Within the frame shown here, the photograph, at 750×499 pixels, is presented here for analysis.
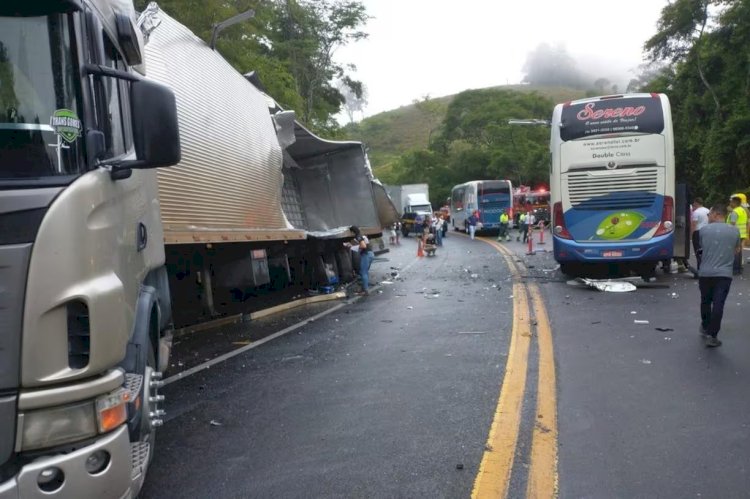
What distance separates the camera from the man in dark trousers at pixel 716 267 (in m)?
7.27

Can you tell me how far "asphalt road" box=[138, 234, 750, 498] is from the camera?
3982 mm

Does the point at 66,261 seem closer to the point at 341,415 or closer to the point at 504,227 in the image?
the point at 341,415

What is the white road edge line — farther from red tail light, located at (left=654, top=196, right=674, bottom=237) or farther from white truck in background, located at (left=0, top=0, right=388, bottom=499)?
red tail light, located at (left=654, top=196, right=674, bottom=237)

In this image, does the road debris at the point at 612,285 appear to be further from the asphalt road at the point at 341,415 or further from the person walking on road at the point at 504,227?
the person walking on road at the point at 504,227

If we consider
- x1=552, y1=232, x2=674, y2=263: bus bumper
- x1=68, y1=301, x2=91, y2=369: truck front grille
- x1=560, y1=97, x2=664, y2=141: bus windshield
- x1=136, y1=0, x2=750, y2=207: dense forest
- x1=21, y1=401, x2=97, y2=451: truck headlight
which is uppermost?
x1=136, y1=0, x2=750, y2=207: dense forest

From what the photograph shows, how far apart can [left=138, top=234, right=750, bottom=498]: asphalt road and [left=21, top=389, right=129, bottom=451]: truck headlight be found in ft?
4.12

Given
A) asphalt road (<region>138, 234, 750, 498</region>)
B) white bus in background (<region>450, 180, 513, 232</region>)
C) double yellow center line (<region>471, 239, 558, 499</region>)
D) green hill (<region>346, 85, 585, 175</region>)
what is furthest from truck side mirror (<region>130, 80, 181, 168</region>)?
green hill (<region>346, 85, 585, 175</region>)

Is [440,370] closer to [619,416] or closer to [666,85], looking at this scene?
[619,416]

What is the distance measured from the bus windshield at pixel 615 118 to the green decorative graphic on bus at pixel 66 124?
11845 mm

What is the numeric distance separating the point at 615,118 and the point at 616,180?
3.98ft

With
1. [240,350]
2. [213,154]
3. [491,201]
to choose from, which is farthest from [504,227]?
[240,350]

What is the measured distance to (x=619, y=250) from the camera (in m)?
13.3

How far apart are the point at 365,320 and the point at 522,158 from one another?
55.4 m

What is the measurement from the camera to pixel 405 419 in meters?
5.11
